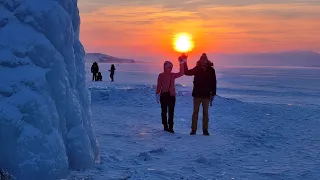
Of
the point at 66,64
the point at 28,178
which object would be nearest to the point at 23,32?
the point at 66,64

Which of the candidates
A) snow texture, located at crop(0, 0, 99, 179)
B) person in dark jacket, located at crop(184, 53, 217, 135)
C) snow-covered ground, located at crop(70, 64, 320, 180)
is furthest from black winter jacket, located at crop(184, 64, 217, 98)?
snow texture, located at crop(0, 0, 99, 179)

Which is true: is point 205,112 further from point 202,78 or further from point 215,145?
point 215,145

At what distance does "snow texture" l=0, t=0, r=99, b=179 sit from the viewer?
15.3 feet

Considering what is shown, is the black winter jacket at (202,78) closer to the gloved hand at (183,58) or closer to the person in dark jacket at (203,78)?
the person in dark jacket at (203,78)

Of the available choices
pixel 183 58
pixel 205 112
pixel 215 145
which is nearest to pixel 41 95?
pixel 215 145

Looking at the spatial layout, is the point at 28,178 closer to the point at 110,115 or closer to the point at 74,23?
the point at 74,23

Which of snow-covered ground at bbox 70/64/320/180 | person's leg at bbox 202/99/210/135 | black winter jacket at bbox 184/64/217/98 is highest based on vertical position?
black winter jacket at bbox 184/64/217/98

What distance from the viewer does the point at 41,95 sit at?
5.05 m

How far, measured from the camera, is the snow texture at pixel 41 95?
4.67m

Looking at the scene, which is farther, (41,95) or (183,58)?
(183,58)

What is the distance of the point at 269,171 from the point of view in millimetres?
6469

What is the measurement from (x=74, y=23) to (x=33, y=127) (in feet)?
7.15

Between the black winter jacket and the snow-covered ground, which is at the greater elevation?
the black winter jacket

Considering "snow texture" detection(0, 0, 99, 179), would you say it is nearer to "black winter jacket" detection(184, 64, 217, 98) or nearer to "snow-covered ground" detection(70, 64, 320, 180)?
"snow-covered ground" detection(70, 64, 320, 180)
